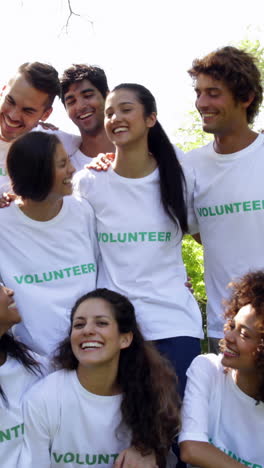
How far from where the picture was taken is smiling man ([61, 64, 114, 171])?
512cm

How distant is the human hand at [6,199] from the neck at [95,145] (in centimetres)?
110

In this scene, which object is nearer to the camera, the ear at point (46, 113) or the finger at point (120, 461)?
the finger at point (120, 461)

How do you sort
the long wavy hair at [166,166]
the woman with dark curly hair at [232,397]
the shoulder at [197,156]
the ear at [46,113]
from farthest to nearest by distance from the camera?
the ear at [46,113], the shoulder at [197,156], the long wavy hair at [166,166], the woman with dark curly hair at [232,397]

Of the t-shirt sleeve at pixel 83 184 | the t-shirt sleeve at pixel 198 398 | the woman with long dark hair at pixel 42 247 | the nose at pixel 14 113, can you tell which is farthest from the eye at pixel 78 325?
the nose at pixel 14 113

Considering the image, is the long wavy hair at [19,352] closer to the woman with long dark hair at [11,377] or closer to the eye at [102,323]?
the woman with long dark hair at [11,377]

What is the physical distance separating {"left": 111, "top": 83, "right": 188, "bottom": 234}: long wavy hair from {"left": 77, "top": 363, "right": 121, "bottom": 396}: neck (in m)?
1.13

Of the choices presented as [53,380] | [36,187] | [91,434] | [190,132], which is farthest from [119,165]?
[190,132]

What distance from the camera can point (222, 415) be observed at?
12.4 feet

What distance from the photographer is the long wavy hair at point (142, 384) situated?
3703 mm

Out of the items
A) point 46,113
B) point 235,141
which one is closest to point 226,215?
point 235,141

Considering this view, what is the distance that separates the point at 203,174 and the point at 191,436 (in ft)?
6.18

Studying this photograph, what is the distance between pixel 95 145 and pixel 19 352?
2026mm

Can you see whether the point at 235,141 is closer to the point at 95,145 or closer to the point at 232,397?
the point at 95,145

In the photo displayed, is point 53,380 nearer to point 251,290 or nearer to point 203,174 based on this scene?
point 251,290
